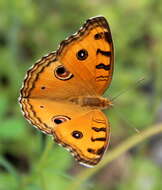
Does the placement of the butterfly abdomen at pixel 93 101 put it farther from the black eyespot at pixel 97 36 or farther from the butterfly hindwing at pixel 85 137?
the black eyespot at pixel 97 36

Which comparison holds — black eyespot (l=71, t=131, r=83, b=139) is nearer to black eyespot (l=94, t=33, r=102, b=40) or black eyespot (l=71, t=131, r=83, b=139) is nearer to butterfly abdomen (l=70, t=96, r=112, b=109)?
butterfly abdomen (l=70, t=96, r=112, b=109)

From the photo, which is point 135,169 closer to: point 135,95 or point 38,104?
point 135,95

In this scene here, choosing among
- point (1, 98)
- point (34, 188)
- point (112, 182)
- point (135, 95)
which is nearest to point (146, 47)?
point (135, 95)

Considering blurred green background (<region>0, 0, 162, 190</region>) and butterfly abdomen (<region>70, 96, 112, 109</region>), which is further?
blurred green background (<region>0, 0, 162, 190</region>)

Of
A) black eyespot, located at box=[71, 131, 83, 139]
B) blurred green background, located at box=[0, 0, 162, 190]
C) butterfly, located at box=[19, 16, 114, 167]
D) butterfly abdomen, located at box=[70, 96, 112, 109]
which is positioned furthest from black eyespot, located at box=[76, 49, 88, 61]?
blurred green background, located at box=[0, 0, 162, 190]

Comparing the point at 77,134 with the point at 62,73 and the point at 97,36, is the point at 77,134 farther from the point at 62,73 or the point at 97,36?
the point at 97,36

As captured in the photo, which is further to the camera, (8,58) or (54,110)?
(8,58)
